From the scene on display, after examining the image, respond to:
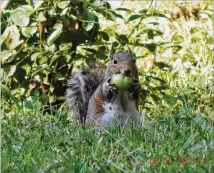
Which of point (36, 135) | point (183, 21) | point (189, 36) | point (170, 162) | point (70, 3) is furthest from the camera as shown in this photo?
point (183, 21)

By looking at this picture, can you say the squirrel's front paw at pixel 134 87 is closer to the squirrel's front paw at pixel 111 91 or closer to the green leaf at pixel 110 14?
the squirrel's front paw at pixel 111 91

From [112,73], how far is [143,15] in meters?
0.68

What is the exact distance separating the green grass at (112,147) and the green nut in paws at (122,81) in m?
0.23

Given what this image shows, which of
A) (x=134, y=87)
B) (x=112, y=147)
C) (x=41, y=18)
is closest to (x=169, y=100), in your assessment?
(x=134, y=87)

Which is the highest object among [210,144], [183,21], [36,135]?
[210,144]

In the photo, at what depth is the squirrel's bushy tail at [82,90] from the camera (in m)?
4.25

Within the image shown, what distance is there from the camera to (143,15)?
14.5 ft

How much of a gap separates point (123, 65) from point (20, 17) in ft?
3.57

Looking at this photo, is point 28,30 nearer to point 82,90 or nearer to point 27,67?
point 27,67

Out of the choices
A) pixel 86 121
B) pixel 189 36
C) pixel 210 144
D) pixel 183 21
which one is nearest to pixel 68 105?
pixel 86 121

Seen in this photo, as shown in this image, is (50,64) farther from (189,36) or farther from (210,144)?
(210,144)

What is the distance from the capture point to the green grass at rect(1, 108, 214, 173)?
2.50 m

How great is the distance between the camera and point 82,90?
13.9ft

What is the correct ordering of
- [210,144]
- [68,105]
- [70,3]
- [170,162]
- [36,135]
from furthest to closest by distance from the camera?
[70,3]
[68,105]
[36,135]
[210,144]
[170,162]
